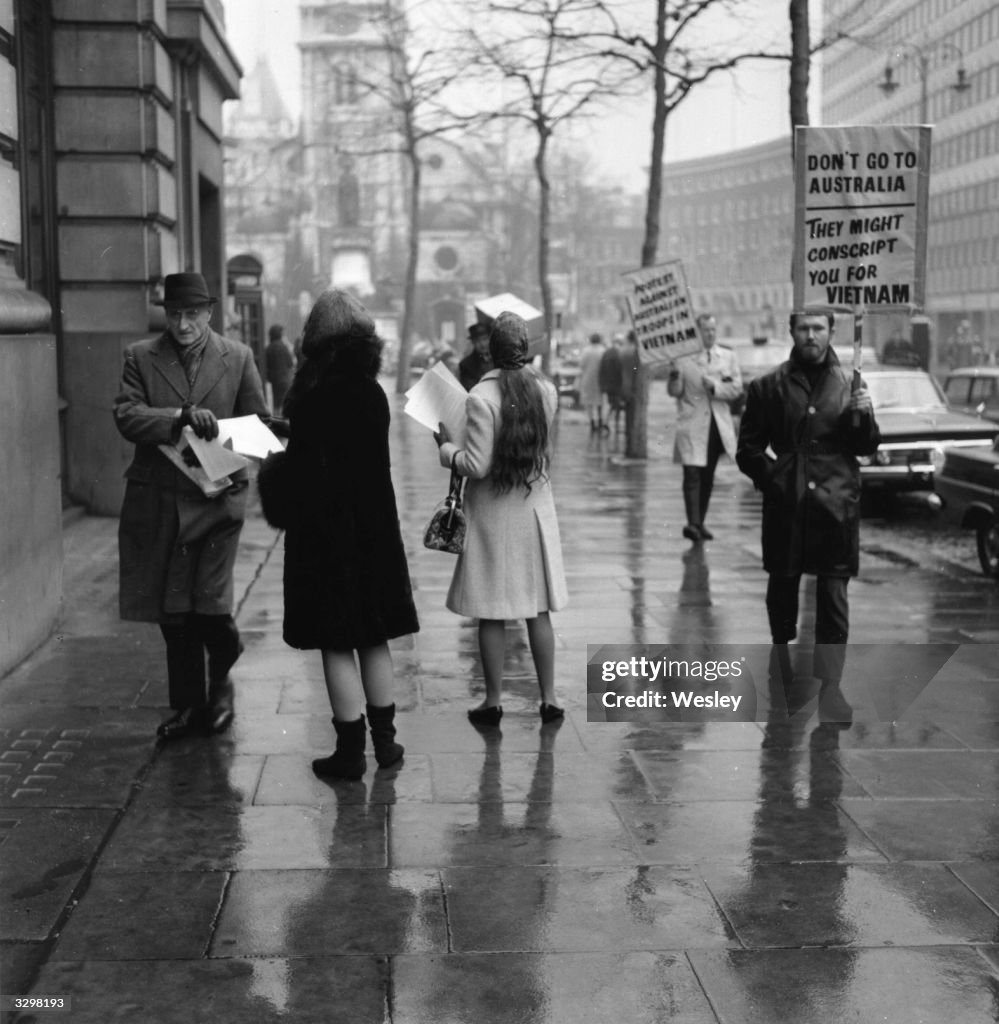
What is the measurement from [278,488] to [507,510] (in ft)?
3.61

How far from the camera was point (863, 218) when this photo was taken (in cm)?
852

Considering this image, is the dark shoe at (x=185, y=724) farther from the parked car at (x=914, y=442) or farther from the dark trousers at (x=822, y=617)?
the parked car at (x=914, y=442)

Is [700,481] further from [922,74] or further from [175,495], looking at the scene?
[922,74]

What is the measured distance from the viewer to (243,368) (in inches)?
277

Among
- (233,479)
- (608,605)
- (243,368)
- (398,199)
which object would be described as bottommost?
(608,605)

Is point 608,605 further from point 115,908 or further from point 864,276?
point 115,908

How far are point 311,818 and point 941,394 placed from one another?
14498mm

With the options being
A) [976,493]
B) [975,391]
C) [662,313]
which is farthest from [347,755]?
[975,391]

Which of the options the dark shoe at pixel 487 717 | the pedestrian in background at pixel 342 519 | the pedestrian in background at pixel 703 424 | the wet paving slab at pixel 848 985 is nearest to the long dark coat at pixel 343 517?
the pedestrian in background at pixel 342 519

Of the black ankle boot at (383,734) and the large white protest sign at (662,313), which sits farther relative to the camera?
the large white protest sign at (662,313)

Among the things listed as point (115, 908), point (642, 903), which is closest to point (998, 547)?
point (642, 903)

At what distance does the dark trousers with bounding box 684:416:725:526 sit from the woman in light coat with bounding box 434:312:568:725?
6955 mm

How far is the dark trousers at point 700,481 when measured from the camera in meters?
14.1

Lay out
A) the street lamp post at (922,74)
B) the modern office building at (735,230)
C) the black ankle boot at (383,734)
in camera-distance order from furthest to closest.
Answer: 1. the modern office building at (735,230)
2. the street lamp post at (922,74)
3. the black ankle boot at (383,734)
